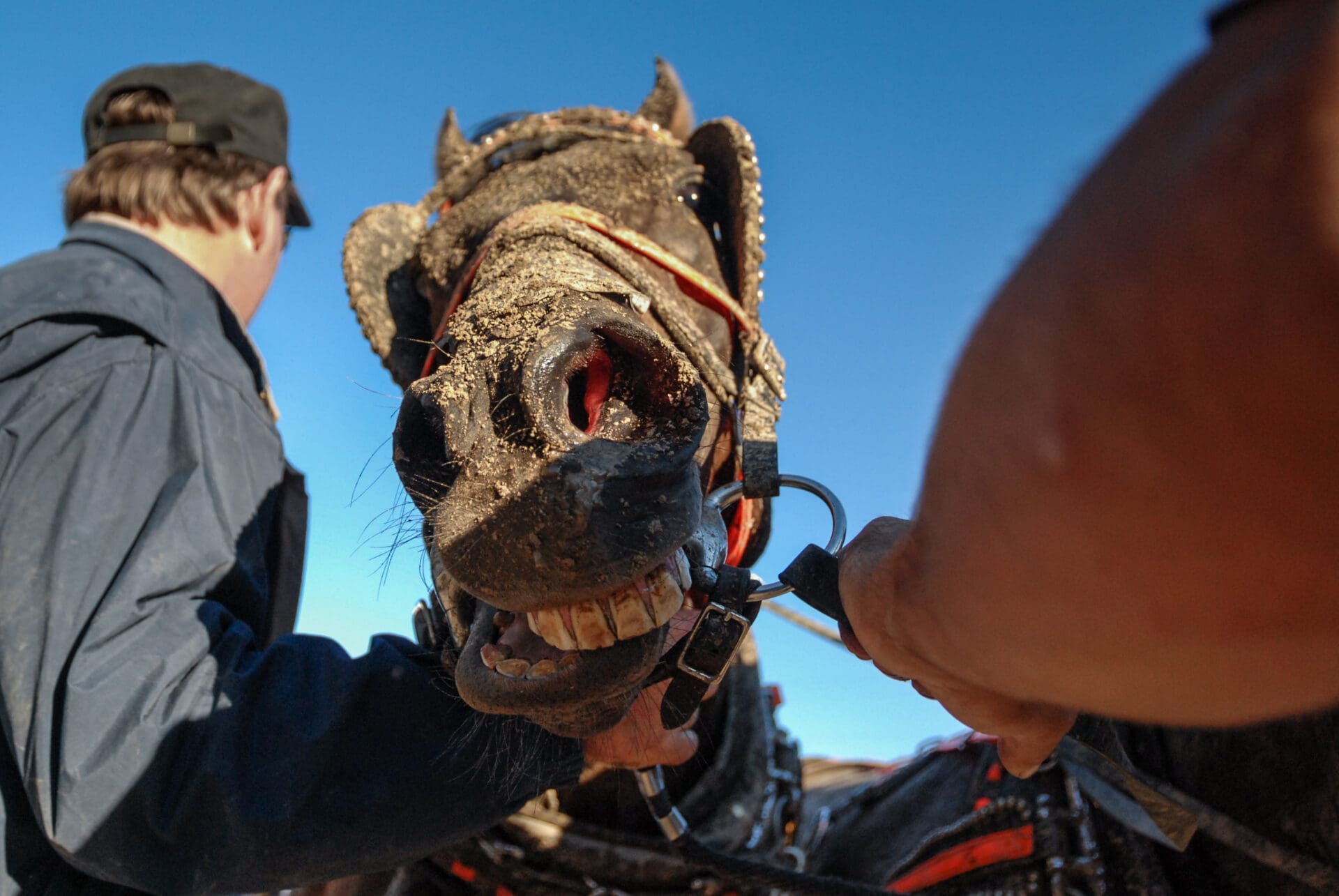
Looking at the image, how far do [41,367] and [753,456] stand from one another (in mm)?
1526

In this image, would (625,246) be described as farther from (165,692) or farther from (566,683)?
(165,692)

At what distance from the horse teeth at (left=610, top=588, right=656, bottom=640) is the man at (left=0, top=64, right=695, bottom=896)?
0.44m

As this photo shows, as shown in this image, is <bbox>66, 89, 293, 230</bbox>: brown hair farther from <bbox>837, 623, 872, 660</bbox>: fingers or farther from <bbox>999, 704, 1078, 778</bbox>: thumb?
<bbox>999, 704, 1078, 778</bbox>: thumb

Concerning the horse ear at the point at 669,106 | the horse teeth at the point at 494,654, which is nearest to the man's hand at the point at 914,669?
the horse teeth at the point at 494,654

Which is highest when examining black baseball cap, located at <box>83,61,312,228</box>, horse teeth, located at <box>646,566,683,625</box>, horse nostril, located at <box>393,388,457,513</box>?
black baseball cap, located at <box>83,61,312,228</box>

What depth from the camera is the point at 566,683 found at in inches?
51.2

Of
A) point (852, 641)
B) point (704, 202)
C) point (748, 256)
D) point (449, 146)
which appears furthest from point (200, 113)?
point (852, 641)

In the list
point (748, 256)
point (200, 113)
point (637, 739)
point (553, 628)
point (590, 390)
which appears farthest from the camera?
point (200, 113)

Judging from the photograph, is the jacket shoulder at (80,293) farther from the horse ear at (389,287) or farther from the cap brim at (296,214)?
the cap brim at (296,214)

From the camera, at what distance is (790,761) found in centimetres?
271

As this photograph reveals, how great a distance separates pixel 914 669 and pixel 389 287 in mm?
1938

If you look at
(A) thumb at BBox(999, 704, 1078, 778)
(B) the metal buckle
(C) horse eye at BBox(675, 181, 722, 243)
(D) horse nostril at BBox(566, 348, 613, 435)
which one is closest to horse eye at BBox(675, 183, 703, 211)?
(C) horse eye at BBox(675, 181, 722, 243)

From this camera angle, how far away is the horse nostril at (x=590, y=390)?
1340mm

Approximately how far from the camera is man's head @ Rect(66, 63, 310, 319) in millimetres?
2670
